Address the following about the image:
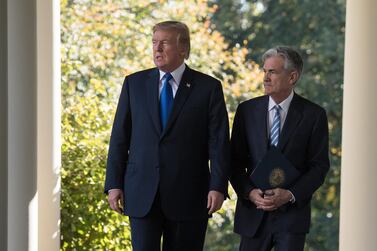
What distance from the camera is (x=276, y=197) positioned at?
241 inches

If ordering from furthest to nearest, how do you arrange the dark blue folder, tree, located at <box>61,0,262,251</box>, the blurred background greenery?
1. tree, located at <box>61,0,262,251</box>
2. the blurred background greenery
3. the dark blue folder

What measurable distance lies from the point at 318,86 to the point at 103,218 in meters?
6.95

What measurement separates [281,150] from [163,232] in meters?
0.90

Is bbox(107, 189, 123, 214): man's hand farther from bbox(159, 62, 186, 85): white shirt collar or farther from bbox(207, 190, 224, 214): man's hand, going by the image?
bbox(159, 62, 186, 85): white shirt collar

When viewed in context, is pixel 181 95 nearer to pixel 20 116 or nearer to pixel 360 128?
pixel 20 116

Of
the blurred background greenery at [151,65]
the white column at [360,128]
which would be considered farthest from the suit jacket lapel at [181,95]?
the blurred background greenery at [151,65]

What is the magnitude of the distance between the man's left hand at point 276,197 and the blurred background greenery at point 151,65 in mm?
4000

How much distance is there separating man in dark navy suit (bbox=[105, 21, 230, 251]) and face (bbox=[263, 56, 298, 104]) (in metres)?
0.31

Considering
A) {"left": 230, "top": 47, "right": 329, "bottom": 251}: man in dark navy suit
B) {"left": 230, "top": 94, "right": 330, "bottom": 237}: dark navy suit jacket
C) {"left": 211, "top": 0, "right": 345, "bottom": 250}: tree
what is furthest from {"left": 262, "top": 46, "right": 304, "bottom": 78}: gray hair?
{"left": 211, "top": 0, "right": 345, "bottom": 250}: tree

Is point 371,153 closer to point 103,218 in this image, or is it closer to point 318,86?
point 103,218

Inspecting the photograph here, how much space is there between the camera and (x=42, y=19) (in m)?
8.30

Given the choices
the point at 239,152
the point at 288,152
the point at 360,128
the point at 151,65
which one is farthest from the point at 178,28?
the point at 151,65

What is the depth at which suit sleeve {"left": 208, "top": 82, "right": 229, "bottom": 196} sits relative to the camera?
6070 millimetres

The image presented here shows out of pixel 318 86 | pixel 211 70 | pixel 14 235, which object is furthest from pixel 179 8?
pixel 14 235
